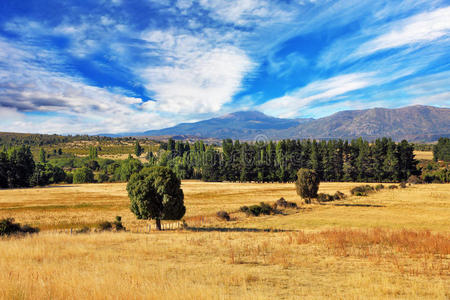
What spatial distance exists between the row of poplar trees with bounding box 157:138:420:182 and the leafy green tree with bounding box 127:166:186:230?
7983 cm

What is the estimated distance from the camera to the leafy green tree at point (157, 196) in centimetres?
3441

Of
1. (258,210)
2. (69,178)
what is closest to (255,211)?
(258,210)

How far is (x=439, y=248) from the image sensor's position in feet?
64.7

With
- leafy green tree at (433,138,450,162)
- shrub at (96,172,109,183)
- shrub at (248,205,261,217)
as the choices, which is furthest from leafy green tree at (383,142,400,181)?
shrub at (96,172,109,183)

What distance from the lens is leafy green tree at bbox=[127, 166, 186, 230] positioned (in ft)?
113

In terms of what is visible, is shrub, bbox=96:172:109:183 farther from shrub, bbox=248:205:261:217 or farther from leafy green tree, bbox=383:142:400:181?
leafy green tree, bbox=383:142:400:181

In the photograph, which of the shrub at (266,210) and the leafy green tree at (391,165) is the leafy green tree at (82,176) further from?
the leafy green tree at (391,165)

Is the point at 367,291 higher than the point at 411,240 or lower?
higher

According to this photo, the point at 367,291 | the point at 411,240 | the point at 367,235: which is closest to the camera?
the point at 367,291

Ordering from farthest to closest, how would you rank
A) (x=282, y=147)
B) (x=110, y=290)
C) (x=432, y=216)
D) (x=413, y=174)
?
(x=282, y=147)
(x=413, y=174)
(x=432, y=216)
(x=110, y=290)

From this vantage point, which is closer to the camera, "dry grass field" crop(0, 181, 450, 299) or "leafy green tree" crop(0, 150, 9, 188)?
"dry grass field" crop(0, 181, 450, 299)

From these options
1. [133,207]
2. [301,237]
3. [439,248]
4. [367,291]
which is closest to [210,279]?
[367,291]

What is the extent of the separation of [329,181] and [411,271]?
12043 centimetres

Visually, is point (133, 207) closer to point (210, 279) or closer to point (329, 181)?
point (210, 279)
